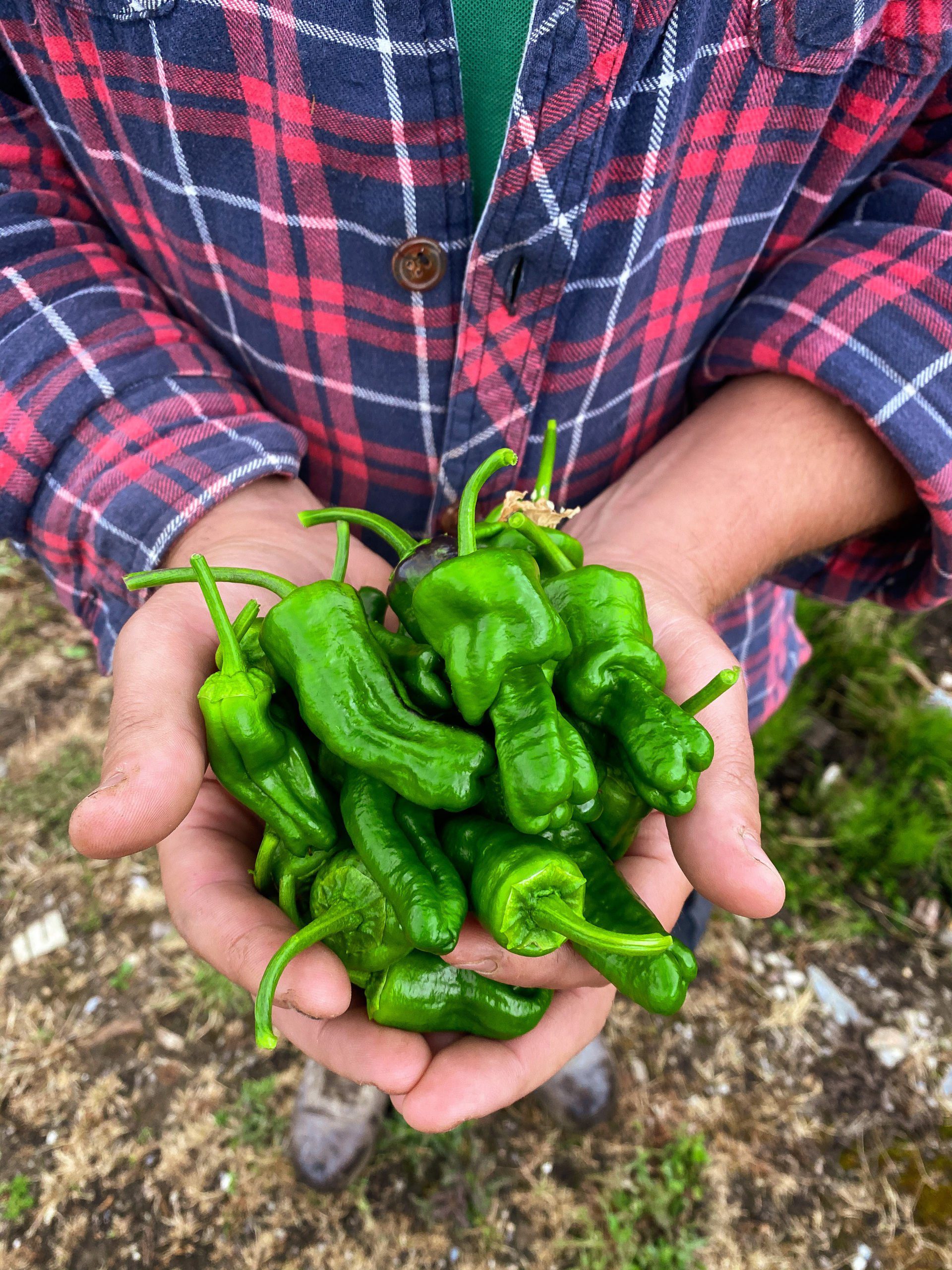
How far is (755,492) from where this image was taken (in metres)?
3.00

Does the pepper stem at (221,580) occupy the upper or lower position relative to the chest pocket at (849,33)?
lower

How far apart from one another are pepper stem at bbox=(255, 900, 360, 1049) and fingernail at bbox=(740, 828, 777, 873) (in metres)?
0.90

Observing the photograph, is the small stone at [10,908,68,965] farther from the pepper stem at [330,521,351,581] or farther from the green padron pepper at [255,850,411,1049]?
the pepper stem at [330,521,351,581]

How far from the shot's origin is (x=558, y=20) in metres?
2.06

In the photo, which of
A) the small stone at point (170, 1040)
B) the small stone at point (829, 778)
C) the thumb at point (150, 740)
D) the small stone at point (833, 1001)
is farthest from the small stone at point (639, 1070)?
the thumb at point (150, 740)

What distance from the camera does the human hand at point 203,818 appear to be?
1.98m

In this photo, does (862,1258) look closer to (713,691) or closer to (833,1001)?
(833,1001)

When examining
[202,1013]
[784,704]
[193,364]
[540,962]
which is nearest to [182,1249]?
[202,1013]

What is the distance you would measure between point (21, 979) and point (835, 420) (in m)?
3.91

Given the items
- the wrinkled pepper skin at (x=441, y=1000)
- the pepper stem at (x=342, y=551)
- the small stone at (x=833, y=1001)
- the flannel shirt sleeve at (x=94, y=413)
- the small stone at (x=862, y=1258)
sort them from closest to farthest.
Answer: the wrinkled pepper skin at (x=441, y=1000) < the pepper stem at (x=342, y=551) < the flannel shirt sleeve at (x=94, y=413) < the small stone at (x=862, y=1258) < the small stone at (x=833, y=1001)

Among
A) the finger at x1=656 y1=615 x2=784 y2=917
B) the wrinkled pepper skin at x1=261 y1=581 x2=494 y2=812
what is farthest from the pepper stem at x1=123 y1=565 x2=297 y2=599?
the finger at x1=656 y1=615 x2=784 y2=917

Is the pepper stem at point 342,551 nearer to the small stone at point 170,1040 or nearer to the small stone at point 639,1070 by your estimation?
the small stone at point 170,1040

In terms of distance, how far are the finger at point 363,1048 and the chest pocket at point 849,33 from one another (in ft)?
8.34

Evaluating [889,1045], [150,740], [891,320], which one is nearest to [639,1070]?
[889,1045]
